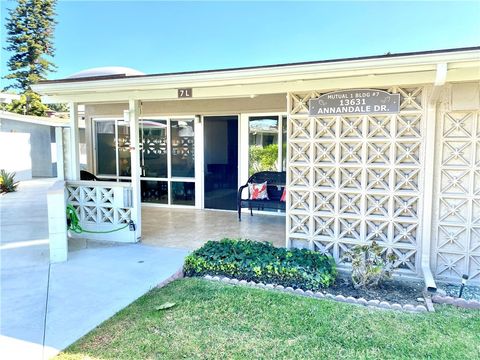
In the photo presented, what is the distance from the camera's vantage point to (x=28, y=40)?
27125 mm

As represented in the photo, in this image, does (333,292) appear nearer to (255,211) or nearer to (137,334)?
(137,334)

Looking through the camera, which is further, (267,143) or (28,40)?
(28,40)

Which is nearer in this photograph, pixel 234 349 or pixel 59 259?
pixel 234 349

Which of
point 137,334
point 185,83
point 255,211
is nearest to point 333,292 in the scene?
point 137,334

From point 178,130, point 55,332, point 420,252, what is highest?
point 178,130

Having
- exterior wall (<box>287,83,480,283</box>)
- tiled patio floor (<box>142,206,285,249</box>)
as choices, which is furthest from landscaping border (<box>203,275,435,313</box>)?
tiled patio floor (<box>142,206,285,249</box>)

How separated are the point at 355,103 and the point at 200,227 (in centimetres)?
394

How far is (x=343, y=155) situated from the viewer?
4.67 metres

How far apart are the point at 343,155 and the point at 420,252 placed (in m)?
1.56

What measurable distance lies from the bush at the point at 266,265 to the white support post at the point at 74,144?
321 centimetres

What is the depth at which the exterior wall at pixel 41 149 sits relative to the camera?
55.8 feet

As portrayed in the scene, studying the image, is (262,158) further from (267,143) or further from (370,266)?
(370,266)

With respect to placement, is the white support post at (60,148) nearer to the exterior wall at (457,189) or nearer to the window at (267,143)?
the window at (267,143)

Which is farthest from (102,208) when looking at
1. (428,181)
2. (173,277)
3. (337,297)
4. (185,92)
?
(428,181)
